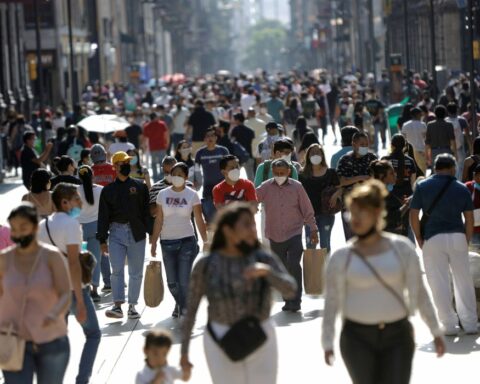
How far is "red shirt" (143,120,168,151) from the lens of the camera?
32625 mm

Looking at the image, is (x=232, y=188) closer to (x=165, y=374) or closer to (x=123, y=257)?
(x=123, y=257)

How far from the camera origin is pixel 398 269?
8.32 m

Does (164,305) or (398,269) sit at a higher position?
(398,269)

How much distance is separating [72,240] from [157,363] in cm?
248

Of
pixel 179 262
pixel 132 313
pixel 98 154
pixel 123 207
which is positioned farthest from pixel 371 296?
pixel 98 154

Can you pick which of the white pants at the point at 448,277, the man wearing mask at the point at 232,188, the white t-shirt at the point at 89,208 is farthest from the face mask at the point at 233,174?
the white pants at the point at 448,277

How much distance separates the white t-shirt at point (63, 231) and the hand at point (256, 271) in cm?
305

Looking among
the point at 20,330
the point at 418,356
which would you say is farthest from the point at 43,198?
the point at 20,330

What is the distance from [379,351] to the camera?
8.38m

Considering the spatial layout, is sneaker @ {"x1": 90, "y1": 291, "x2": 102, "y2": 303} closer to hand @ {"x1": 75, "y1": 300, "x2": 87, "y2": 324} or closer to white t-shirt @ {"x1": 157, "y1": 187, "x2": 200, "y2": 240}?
white t-shirt @ {"x1": 157, "y1": 187, "x2": 200, "y2": 240}

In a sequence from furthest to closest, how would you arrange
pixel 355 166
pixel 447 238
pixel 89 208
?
1. pixel 89 208
2. pixel 355 166
3. pixel 447 238

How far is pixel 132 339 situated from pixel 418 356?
2.78 m

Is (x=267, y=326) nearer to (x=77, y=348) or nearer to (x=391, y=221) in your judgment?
(x=77, y=348)

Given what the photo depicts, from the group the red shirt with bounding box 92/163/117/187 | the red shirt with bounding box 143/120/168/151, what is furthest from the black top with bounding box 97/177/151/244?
the red shirt with bounding box 143/120/168/151
